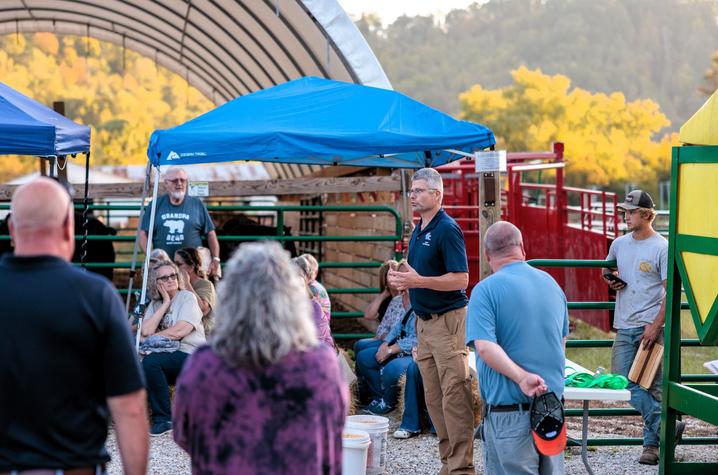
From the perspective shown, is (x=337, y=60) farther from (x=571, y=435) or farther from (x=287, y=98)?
(x=571, y=435)

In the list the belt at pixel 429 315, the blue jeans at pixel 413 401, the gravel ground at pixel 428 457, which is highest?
the belt at pixel 429 315

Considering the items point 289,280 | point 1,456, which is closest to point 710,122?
point 289,280

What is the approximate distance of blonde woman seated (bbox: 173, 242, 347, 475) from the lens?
293cm

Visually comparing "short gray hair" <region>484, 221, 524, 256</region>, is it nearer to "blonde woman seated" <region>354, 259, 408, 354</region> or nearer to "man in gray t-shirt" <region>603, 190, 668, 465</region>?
"man in gray t-shirt" <region>603, 190, 668, 465</region>

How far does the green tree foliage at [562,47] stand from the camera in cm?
15350

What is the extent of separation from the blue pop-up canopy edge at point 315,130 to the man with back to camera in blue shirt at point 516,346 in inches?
153

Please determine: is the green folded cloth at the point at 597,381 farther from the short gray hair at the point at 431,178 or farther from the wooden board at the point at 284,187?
the wooden board at the point at 284,187

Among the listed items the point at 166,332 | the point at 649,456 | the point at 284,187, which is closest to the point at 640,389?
the point at 649,456

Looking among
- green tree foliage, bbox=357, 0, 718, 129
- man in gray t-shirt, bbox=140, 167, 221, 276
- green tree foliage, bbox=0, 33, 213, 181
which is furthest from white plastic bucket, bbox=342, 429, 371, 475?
green tree foliage, bbox=357, 0, 718, 129

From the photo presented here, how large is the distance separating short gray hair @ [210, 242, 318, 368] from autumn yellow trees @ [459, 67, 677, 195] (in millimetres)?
91852

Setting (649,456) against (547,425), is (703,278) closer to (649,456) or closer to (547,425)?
(547,425)

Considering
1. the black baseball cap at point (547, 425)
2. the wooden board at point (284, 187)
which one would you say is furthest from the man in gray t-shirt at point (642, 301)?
the wooden board at point (284, 187)

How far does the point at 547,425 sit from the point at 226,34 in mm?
13543

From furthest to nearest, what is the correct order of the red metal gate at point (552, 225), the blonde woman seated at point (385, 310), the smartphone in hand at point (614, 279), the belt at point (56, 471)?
the red metal gate at point (552, 225) → the blonde woman seated at point (385, 310) → the smartphone in hand at point (614, 279) → the belt at point (56, 471)
